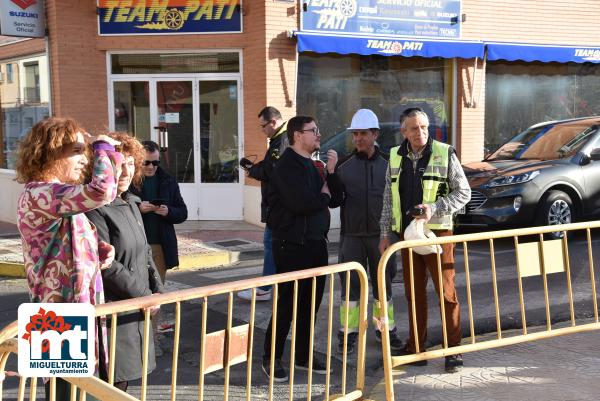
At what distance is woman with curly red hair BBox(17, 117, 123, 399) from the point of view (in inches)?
116

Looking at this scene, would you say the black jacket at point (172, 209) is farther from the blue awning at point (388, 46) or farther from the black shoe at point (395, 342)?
the blue awning at point (388, 46)

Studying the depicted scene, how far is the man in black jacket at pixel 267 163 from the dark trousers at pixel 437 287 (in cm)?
162

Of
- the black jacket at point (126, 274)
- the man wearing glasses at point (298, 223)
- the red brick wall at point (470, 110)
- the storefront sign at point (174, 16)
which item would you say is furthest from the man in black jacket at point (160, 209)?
the red brick wall at point (470, 110)

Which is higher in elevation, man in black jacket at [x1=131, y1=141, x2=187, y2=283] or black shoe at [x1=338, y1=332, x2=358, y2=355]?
man in black jacket at [x1=131, y1=141, x2=187, y2=283]

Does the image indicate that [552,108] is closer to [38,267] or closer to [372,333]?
[372,333]

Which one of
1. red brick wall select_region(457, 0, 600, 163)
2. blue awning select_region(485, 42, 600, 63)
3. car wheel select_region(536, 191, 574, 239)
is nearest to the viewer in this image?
car wheel select_region(536, 191, 574, 239)

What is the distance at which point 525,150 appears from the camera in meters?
10.9

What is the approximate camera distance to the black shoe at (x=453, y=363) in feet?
16.4

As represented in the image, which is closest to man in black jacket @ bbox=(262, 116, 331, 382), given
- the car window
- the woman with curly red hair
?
the woman with curly red hair

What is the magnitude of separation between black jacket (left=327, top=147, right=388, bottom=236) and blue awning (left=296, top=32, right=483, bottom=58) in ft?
19.8

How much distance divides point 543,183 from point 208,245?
4828 millimetres

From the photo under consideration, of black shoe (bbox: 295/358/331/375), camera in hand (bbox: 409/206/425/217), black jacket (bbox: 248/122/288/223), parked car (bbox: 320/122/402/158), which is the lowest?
black shoe (bbox: 295/358/331/375)

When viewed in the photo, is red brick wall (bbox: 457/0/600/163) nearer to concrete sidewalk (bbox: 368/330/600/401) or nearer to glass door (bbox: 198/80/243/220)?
glass door (bbox: 198/80/243/220)

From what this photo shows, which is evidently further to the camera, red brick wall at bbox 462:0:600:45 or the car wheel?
red brick wall at bbox 462:0:600:45
